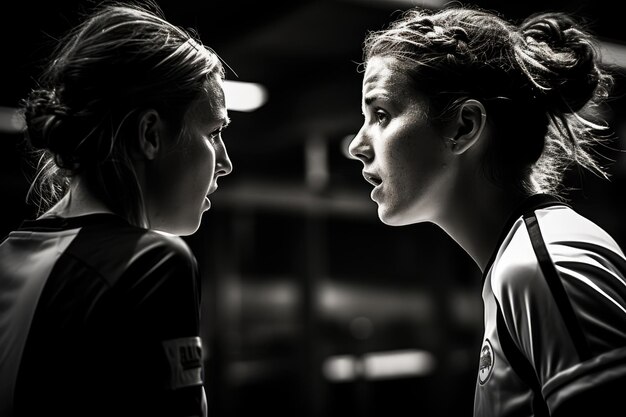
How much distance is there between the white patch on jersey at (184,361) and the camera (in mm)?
875

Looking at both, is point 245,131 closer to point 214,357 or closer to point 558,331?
point 214,357

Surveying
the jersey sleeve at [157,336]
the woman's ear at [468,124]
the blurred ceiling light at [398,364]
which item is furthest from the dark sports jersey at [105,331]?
the blurred ceiling light at [398,364]

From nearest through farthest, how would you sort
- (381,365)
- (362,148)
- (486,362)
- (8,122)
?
(486,362) → (362,148) → (8,122) → (381,365)

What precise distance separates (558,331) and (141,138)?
2.17ft

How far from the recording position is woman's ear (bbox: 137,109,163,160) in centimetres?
103

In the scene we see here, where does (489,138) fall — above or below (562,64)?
below

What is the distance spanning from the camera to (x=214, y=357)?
4984 mm

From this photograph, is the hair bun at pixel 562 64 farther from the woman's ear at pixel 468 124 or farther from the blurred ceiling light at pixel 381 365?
the blurred ceiling light at pixel 381 365

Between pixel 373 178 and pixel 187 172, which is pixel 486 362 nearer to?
pixel 373 178

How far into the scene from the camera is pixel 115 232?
94 centimetres

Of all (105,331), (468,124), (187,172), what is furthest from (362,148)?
(105,331)

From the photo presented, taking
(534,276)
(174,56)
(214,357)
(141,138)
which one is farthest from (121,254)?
(214,357)

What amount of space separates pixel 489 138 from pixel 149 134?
0.61 metres

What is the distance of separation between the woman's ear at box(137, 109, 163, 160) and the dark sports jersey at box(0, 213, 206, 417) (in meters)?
0.15
